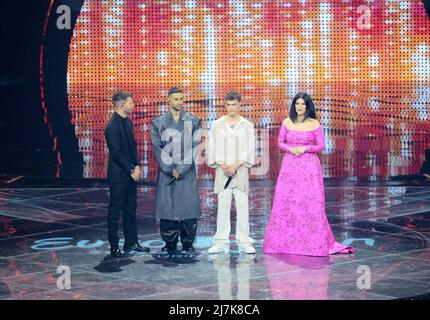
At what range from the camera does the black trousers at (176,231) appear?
753 cm

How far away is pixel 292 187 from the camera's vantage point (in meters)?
7.64

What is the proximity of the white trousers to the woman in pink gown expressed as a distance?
0.65 feet

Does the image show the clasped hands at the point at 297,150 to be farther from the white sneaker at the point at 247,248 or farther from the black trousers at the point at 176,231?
the black trousers at the point at 176,231

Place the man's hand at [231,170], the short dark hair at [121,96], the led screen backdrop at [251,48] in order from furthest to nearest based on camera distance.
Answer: the led screen backdrop at [251,48] < the man's hand at [231,170] < the short dark hair at [121,96]

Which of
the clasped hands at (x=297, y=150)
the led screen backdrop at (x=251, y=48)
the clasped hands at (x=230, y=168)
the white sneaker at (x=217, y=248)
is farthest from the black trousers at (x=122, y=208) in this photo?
the led screen backdrop at (x=251, y=48)

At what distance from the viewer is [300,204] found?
300 inches

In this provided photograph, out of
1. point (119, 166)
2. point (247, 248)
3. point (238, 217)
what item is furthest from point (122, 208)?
point (247, 248)

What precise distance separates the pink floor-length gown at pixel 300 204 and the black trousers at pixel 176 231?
0.58 m

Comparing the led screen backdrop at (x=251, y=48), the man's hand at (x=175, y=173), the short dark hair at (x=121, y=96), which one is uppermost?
the led screen backdrop at (x=251, y=48)

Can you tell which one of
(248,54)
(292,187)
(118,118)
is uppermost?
(248,54)

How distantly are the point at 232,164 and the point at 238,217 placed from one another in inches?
16.2
